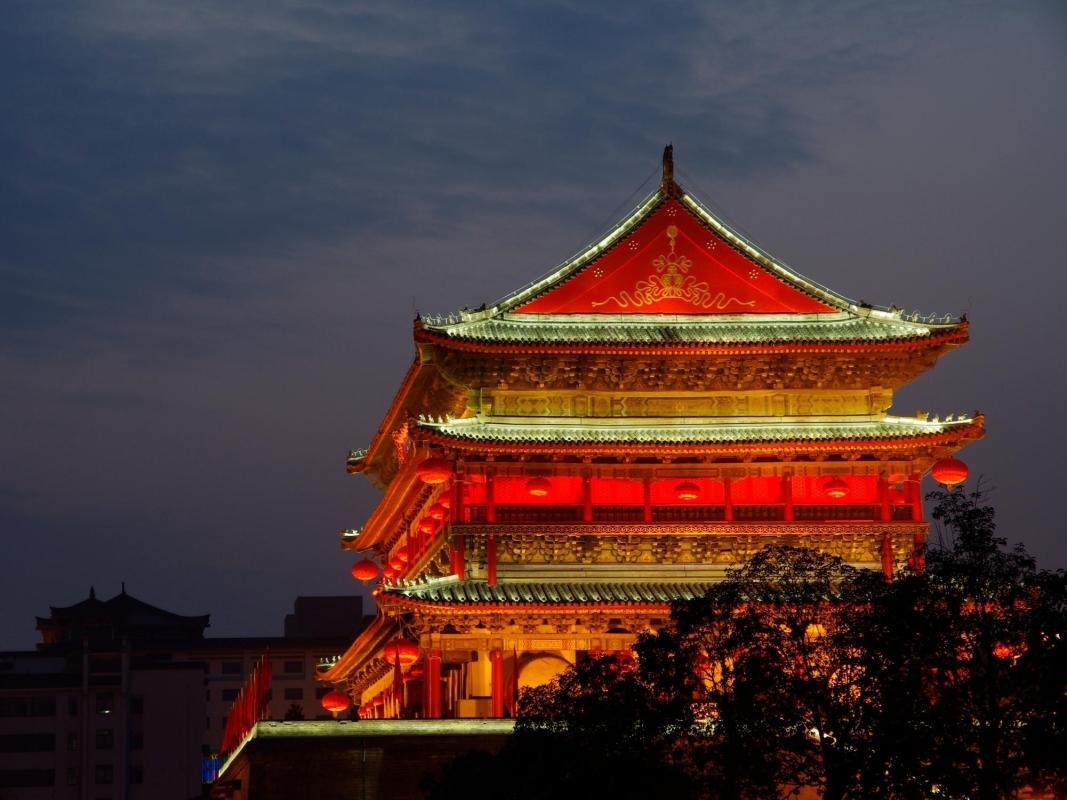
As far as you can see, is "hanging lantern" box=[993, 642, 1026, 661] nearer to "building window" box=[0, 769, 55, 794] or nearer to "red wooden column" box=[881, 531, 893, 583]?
"red wooden column" box=[881, 531, 893, 583]

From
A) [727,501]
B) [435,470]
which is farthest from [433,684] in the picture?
[727,501]

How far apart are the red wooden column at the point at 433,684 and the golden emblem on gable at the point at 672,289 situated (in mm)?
11861

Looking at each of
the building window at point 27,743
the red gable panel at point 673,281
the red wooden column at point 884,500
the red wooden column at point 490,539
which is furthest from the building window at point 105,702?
the red wooden column at point 884,500

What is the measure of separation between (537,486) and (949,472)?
38.4ft

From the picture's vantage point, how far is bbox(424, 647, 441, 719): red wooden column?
164ft

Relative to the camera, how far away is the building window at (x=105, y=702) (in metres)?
117

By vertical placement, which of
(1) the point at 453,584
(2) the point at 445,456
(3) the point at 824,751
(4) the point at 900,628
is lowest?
(3) the point at 824,751

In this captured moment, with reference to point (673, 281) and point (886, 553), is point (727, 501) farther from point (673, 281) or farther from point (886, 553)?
point (673, 281)

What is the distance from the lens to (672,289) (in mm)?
55906

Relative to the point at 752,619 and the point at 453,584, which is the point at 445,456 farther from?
the point at 752,619

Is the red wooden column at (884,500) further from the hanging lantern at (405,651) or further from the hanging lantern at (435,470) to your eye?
the hanging lantern at (405,651)

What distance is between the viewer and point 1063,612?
1388 inches

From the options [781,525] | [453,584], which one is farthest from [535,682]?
[781,525]

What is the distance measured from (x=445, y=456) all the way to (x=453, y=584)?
3.60 meters
